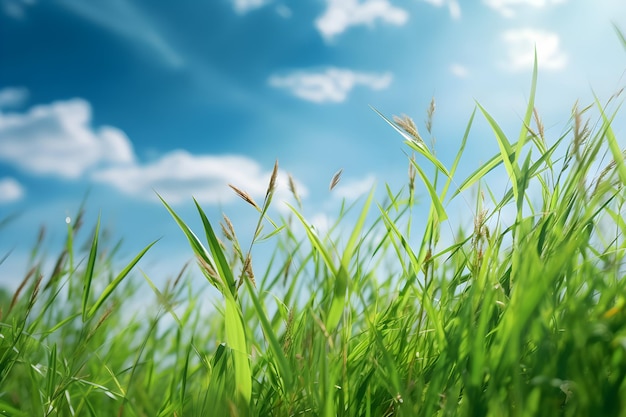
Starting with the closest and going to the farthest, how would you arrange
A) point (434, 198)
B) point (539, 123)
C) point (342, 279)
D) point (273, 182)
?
point (342, 279)
point (273, 182)
point (434, 198)
point (539, 123)

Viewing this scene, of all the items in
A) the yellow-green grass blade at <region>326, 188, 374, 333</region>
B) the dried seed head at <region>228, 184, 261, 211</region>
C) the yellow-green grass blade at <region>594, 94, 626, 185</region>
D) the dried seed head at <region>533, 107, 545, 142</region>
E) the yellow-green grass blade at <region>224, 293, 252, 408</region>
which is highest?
the dried seed head at <region>533, 107, 545, 142</region>

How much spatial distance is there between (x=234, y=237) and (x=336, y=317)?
28 centimetres

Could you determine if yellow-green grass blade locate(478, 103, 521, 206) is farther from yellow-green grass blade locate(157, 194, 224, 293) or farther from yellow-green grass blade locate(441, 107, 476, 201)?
yellow-green grass blade locate(157, 194, 224, 293)

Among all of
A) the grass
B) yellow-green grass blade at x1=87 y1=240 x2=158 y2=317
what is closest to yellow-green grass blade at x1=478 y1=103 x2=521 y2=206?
the grass

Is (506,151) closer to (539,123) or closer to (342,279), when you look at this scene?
(539,123)

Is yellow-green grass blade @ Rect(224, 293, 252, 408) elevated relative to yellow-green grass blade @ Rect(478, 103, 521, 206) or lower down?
lower down

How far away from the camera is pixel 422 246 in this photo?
1.62 meters

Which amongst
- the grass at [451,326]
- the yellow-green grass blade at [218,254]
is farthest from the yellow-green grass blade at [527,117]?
the yellow-green grass blade at [218,254]

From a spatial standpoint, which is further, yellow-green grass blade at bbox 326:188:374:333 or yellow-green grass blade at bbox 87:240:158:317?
yellow-green grass blade at bbox 87:240:158:317

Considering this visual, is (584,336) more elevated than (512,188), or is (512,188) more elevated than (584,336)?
(512,188)

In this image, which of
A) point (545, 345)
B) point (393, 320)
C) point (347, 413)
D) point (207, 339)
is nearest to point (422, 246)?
point (393, 320)

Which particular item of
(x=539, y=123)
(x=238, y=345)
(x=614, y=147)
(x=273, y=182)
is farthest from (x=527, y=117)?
(x=238, y=345)

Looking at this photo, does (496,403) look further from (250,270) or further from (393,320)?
(393,320)

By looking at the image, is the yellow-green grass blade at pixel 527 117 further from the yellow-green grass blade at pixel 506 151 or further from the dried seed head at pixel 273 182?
the dried seed head at pixel 273 182
